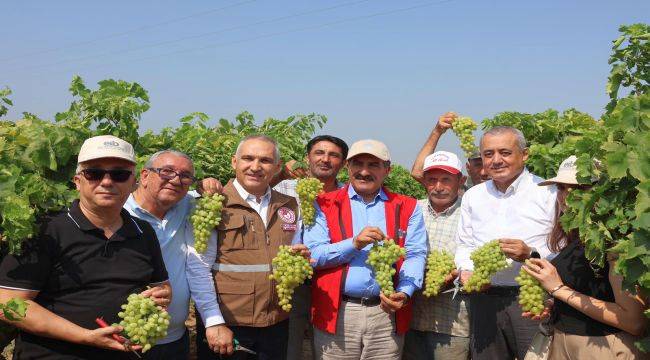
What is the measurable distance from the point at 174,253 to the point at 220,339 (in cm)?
76

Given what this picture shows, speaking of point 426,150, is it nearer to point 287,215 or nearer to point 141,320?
point 287,215

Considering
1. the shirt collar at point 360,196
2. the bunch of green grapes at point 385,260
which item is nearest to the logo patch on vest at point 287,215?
the shirt collar at point 360,196

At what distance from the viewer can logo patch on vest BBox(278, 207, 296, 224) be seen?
15.5ft

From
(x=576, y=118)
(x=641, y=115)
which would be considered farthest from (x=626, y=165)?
(x=576, y=118)

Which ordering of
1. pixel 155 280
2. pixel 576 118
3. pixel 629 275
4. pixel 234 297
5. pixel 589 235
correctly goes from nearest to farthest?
pixel 629 275, pixel 589 235, pixel 155 280, pixel 234 297, pixel 576 118

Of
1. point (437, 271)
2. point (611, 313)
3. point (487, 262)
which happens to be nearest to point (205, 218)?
point (437, 271)

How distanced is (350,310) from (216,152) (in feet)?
9.16

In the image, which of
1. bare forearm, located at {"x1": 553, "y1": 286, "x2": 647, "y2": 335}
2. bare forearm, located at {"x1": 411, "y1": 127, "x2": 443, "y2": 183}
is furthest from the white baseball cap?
bare forearm, located at {"x1": 553, "y1": 286, "x2": 647, "y2": 335}

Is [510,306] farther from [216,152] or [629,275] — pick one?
[216,152]

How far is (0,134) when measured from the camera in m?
3.94

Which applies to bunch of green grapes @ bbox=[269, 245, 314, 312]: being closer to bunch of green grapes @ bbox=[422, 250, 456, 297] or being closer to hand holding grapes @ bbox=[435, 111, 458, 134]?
bunch of green grapes @ bbox=[422, 250, 456, 297]

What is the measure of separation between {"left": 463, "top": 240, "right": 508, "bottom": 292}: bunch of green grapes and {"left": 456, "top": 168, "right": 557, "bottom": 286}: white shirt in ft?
1.17

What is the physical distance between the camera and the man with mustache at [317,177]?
5.51 meters

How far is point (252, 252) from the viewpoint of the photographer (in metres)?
4.50
